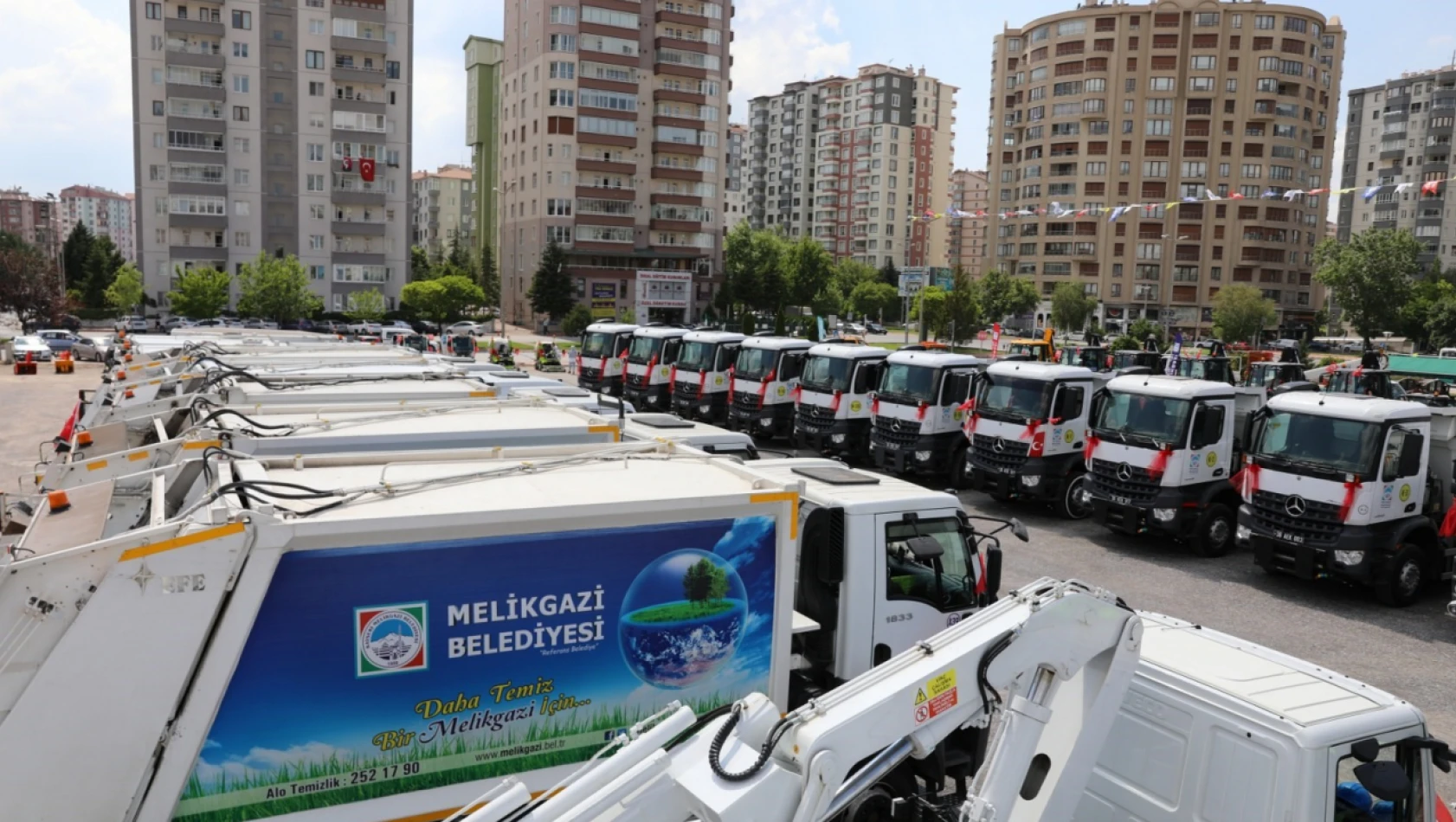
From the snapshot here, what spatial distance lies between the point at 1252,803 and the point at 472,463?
4.47 metres

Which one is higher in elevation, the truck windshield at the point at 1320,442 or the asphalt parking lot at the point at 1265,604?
the truck windshield at the point at 1320,442

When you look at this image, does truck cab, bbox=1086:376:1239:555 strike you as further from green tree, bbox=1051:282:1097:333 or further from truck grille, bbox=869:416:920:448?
green tree, bbox=1051:282:1097:333

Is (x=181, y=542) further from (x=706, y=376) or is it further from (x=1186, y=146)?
(x=1186, y=146)

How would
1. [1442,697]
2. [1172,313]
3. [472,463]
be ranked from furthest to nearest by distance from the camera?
[1172,313]
[1442,697]
[472,463]

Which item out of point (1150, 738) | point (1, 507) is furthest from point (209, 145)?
point (1150, 738)

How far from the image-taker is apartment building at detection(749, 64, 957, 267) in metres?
125

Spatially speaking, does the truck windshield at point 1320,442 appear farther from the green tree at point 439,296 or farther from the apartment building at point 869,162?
the apartment building at point 869,162

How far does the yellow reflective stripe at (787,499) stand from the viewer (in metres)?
5.70

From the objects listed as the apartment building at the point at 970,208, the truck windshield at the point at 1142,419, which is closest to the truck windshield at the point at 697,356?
the truck windshield at the point at 1142,419

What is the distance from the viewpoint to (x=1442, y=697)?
32.3 ft

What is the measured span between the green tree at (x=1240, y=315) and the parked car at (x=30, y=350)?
67802 millimetres

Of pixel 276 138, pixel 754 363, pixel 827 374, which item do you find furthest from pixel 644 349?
pixel 276 138

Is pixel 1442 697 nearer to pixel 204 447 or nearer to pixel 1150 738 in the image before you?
pixel 1150 738

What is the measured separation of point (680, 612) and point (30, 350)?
44.5 metres
